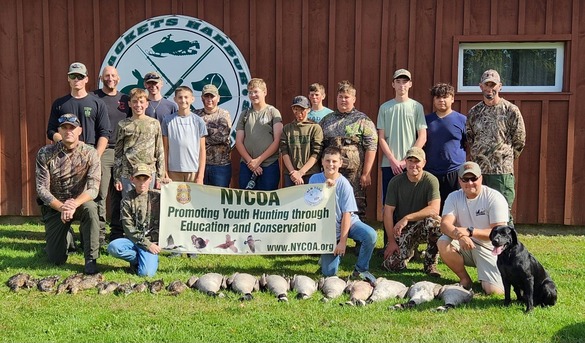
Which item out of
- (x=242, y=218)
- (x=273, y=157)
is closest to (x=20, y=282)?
(x=242, y=218)

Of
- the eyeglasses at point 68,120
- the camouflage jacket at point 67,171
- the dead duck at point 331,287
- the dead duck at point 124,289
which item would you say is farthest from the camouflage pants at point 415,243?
the eyeglasses at point 68,120

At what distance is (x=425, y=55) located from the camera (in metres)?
8.41

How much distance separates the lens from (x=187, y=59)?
8.63 m

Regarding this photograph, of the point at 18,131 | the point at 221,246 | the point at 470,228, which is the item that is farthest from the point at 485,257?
the point at 18,131

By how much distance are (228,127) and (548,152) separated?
4497 millimetres

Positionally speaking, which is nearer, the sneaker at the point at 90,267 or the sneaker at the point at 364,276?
the sneaker at the point at 364,276

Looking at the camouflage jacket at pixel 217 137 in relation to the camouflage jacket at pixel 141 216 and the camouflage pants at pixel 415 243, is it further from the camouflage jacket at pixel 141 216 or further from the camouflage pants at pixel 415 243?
the camouflage pants at pixel 415 243

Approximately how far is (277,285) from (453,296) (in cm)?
160

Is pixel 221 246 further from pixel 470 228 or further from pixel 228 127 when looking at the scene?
pixel 470 228

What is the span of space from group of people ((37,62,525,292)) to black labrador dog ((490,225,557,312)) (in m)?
0.79

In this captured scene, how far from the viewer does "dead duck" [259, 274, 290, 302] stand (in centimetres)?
546

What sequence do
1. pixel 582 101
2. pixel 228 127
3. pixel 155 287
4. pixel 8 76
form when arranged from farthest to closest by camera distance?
pixel 8 76 < pixel 582 101 < pixel 228 127 < pixel 155 287

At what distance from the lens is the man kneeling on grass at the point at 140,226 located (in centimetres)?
627

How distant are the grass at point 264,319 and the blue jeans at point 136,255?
17 centimetres
